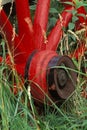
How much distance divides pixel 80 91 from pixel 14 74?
0.44 metres

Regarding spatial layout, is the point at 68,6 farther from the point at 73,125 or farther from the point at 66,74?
the point at 73,125

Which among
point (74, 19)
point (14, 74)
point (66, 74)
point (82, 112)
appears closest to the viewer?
point (14, 74)

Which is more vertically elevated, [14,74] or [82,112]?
[14,74]

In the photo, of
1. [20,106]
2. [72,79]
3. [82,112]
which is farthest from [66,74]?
[20,106]

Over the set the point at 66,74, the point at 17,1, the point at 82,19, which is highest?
the point at 17,1

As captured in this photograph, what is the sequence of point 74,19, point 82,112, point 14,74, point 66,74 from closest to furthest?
point 14,74 → point 82,112 → point 66,74 → point 74,19

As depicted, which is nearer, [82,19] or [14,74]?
[14,74]

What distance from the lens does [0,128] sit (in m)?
1.69

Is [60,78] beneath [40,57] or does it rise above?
beneath

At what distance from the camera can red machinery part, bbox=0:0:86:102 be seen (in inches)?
76.4

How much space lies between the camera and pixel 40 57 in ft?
6.57

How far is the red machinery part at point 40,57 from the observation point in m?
1.94

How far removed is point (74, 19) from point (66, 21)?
5cm

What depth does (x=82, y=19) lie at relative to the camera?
2.51 m
